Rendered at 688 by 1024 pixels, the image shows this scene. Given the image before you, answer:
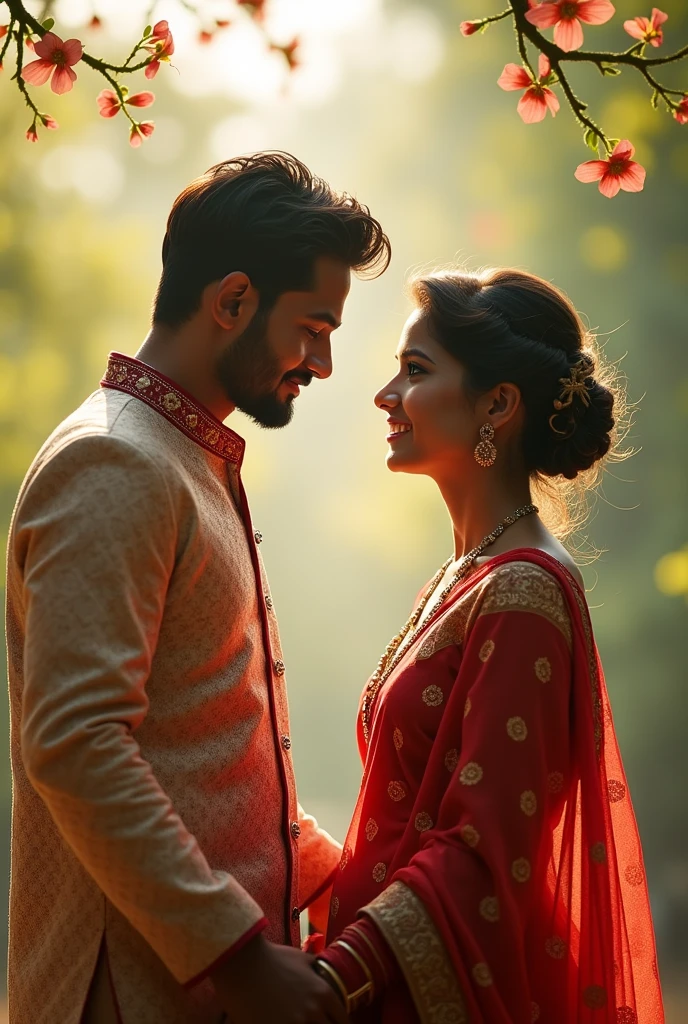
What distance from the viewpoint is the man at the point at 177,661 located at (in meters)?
1.38

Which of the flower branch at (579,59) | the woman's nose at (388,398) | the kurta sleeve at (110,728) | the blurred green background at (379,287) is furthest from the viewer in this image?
the blurred green background at (379,287)

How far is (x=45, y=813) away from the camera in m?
1.63

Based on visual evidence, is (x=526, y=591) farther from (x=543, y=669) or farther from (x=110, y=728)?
(x=110, y=728)

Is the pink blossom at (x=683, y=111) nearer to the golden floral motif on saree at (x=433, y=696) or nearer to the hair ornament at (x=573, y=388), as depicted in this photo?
the hair ornament at (x=573, y=388)

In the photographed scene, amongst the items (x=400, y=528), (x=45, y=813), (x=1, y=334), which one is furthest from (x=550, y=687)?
(x=400, y=528)

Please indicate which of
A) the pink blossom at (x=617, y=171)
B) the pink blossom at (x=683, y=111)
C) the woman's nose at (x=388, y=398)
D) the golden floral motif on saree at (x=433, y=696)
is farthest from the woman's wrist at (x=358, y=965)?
the pink blossom at (x=683, y=111)

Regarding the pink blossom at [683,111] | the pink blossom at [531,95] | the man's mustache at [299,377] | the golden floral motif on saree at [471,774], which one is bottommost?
the golden floral motif on saree at [471,774]

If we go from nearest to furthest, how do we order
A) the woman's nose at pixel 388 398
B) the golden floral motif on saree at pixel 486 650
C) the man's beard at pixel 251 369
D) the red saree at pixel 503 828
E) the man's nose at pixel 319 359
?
the red saree at pixel 503 828
the golden floral motif on saree at pixel 486 650
the man's beard at pixel 251 369
the man's nose at pixel 319 359
the woman's nose at pixel 388 398

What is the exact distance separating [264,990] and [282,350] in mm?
1006

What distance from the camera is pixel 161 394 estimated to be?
1.74m

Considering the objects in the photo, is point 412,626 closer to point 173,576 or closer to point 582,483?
point 582,483

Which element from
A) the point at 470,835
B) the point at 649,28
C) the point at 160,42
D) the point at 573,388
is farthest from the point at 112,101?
the point at 470,835

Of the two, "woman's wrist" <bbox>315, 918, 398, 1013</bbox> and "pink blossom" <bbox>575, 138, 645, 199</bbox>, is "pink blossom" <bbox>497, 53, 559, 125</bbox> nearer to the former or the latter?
"pink blossom" <bbox>575, 138, 645, 199</bbox>

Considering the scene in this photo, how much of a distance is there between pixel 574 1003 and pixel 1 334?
5.50 meters
